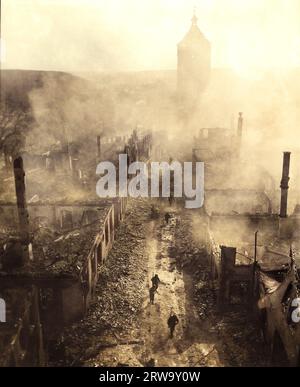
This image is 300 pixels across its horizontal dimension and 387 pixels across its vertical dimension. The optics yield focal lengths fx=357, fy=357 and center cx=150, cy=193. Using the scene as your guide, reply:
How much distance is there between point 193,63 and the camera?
152 feet

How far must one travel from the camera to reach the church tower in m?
46.0

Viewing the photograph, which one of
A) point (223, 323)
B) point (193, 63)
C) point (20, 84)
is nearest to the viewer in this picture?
point (223, 323)

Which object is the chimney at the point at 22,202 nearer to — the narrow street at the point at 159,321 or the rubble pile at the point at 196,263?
the narrow street at the point at 159,321

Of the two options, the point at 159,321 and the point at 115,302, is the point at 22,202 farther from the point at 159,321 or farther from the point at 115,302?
the point at 159,321

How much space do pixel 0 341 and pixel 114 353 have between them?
3.66 metres

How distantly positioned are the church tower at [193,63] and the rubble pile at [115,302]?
31.7 metres

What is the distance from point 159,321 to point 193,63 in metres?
39.8

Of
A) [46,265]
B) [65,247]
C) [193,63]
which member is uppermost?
[193,63]

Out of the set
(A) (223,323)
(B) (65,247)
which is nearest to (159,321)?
(A) (223,323)

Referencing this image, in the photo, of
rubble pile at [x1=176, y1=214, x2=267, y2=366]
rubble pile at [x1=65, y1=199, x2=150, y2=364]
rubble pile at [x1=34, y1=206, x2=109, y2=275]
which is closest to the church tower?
rubble pile at [x1=65, y1=199, x2=150, y2=364]

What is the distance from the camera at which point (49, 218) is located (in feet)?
63.0

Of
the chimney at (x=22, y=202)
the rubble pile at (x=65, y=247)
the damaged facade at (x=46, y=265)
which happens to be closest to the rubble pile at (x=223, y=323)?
the damaged facade at (x=46, y=265)

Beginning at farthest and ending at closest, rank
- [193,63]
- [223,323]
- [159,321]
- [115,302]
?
[193,63]
[115,302]
[159,321]
[223,323]
